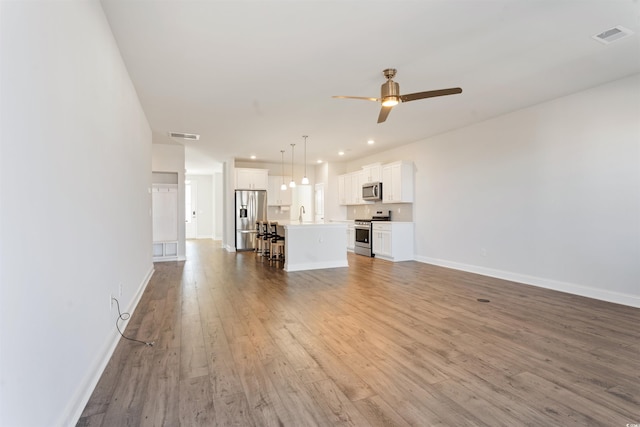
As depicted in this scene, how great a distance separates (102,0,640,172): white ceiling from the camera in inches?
97.7

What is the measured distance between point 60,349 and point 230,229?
775cm

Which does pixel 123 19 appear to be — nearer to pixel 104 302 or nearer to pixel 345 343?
pixel 104 302

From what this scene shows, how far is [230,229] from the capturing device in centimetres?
921

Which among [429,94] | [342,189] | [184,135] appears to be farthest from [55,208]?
[342,189]

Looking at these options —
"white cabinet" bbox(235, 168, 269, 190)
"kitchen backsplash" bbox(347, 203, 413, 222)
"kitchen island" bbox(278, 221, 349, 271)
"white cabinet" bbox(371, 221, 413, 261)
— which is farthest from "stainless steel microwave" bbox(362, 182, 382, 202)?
"white cabinet" bbox(235, 168, 269, 190)

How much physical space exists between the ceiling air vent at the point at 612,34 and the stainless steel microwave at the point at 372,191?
5017 millimetres

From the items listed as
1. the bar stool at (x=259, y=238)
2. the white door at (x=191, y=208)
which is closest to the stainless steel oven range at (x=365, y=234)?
the bar stool at (x=259, y=238)

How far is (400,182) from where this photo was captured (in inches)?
280

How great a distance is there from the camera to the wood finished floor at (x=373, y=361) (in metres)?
1.79

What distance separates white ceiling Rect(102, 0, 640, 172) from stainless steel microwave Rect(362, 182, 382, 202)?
262 cm

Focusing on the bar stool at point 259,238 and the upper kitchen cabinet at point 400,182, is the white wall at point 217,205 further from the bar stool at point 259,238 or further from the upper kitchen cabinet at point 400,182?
the upper kitchen cabinet at point 400,182

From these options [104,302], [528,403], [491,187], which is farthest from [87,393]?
[491,187]

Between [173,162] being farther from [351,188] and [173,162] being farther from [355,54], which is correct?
[355,54]

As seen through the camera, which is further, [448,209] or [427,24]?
[448,209]
